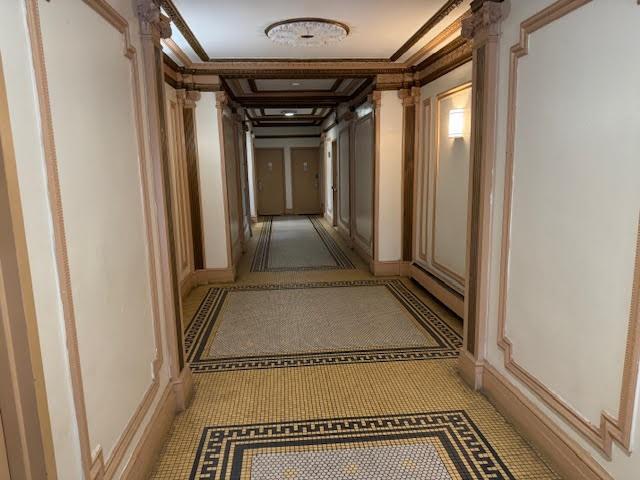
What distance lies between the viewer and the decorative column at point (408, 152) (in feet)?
15.6

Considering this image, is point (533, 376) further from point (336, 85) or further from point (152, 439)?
point (336, 85)

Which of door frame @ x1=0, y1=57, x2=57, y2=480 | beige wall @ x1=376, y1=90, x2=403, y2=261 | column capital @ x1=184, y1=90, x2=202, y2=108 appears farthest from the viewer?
beige wall @ x1=376, y1=90, x2=403, y2=261

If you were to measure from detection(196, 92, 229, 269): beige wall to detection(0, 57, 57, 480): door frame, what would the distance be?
12.6 feet

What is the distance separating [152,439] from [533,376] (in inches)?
73.9

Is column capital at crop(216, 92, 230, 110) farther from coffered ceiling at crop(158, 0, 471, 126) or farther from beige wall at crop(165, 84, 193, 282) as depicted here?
beige wall at crop(165, 84, 193, 282)

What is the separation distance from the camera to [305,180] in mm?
11727

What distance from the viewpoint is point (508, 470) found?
1.96 metres

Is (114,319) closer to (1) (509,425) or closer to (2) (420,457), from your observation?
(2) (420,457)

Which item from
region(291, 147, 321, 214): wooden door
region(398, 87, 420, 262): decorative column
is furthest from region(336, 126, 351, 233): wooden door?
region(291, 147, 321, 214): wooden door

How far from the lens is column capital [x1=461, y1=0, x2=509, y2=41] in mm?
2221

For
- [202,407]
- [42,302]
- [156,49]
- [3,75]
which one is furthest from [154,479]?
[156,49]

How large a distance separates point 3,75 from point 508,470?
2.38 meters

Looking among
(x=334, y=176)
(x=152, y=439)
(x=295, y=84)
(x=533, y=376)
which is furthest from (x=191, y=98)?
(x=334, y=176)

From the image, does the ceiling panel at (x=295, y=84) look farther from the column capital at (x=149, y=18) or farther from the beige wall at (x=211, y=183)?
the column capital at (x=149, y=18)
